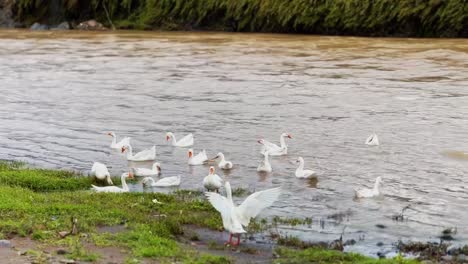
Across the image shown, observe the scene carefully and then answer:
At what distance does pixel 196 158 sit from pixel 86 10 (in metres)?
42.8

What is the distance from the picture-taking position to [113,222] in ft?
33.1

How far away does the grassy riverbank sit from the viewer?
8781 millimetres

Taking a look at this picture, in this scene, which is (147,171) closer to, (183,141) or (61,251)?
(183,141)

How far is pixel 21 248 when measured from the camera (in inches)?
340

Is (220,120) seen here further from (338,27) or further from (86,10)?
(86,10)

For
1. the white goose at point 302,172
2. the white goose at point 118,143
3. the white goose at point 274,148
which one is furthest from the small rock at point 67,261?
the white goose at point 118,143

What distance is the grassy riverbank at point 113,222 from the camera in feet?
28.8

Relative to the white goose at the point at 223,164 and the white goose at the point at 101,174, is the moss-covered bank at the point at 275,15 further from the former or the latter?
the white goose at the point at 101,174

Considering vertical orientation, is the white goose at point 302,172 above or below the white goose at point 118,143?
above

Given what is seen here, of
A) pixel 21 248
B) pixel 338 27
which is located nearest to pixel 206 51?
pixel 338 27

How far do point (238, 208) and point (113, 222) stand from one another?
5.23 ft

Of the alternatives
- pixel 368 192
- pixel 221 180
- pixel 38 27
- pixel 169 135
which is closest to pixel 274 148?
pixel 169 135

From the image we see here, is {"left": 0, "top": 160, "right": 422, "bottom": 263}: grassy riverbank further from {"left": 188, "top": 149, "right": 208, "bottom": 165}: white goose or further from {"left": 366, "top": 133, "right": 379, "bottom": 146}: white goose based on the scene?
{"left": 366, "top": 133, "right": 379, "bottom": 146}: white goose

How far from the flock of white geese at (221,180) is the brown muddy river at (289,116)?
24 cm
